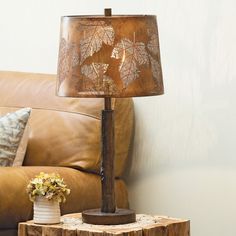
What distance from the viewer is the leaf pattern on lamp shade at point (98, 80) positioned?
2518 mm

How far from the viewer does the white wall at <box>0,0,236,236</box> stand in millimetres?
3066

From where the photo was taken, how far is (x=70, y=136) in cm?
325

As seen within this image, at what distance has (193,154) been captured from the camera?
10.5 feet

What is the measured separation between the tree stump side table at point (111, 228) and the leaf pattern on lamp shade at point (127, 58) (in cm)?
46

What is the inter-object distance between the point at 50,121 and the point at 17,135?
8.2 inches

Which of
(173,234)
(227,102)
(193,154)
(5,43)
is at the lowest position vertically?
(173,234)

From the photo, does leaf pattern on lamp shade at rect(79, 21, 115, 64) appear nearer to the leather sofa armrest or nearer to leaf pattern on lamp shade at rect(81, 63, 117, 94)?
leaf pattern on lamp shade at rect(81, 63, 117, 94)

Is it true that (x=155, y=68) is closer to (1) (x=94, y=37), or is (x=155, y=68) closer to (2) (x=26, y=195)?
(1) (x=94, y=37)

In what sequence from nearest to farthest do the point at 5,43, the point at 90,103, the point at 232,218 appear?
1. the point at 232,218
2. the point at 90,103
3. the point at 5,43

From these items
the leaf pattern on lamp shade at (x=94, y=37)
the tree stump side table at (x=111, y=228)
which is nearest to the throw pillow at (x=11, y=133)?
the tree stump side table at (x=111, y=228)

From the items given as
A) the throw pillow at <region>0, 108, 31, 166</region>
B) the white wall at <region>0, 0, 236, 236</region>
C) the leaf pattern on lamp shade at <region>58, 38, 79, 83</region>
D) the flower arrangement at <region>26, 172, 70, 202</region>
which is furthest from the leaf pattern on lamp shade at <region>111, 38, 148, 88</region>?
the throw pillow at <region>0, 108, 31, 166</region>

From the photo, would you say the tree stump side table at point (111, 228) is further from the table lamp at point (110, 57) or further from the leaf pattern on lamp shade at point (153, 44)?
the leaf pattern on lamp shade at point (153, 44)

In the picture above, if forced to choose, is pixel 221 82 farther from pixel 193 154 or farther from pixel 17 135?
pixel 17 135

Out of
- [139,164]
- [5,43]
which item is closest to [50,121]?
[139,164]
